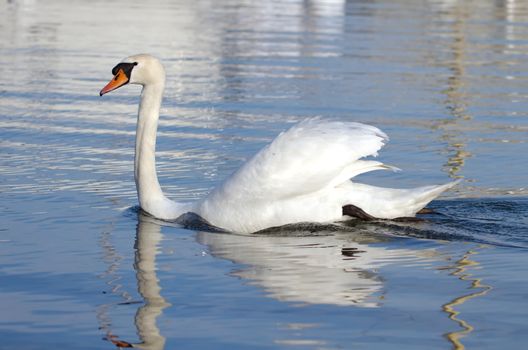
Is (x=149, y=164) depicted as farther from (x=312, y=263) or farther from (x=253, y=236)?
(x=312, y=263)

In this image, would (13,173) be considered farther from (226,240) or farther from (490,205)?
(490,205)

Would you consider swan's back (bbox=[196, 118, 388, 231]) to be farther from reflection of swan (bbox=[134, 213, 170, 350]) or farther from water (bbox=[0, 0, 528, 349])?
reflection of swan (bbox=[134, 213, 170, 350])

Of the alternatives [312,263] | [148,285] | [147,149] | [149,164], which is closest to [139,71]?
[147,149]

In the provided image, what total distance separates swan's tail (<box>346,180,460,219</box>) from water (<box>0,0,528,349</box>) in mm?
123

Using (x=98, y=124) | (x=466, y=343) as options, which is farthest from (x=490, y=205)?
(x=98, y=124)

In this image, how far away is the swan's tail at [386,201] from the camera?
859 cm

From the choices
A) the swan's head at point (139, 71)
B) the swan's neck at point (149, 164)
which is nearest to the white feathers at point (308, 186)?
the swan's neck at point (149, 164)

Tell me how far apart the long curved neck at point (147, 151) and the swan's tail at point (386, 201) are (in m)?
1.56

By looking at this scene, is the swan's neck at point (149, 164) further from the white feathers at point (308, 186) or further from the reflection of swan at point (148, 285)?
the white feathers at point (308, 186)

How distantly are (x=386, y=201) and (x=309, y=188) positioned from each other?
1.89 ft

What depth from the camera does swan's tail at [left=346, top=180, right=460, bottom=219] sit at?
8586 mm

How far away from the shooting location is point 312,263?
298 inches

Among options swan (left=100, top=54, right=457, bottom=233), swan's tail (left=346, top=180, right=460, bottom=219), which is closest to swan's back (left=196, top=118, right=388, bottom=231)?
swan (left=100, top=54, right=457, bottom=233)

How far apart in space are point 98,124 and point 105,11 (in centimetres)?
2212
